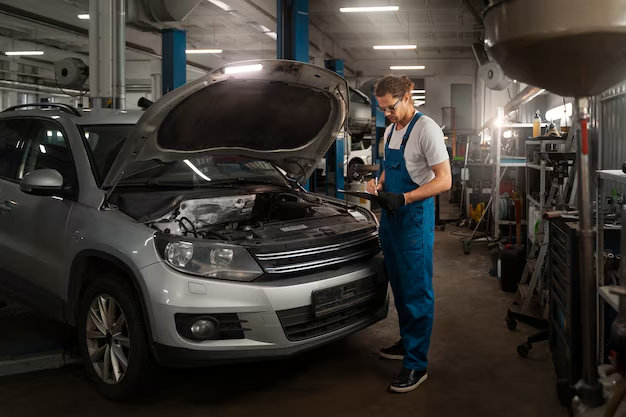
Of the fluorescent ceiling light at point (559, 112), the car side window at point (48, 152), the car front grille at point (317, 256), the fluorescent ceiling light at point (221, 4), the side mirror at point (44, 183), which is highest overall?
the fluorescent ceiling light at point (221, 4)

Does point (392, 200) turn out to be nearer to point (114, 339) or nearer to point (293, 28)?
point (114, 339)

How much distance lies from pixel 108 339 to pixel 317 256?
113 cm

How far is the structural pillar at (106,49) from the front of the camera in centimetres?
562

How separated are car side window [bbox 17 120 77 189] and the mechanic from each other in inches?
68.9

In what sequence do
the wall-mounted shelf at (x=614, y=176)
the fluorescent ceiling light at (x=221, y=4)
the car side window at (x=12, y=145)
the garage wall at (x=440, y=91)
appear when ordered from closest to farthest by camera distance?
the wall-mounted shelf at (x=614, y=176), the car side window at (x=12, y=145), the fluorescent ceiling light at (x=221, y=4), the garage wall at (x=440, y=91)

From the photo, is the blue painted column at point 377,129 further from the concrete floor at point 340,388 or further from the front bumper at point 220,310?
the front bumper at point 220,310

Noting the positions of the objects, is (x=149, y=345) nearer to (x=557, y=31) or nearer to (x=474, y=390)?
(x=474, y=390)

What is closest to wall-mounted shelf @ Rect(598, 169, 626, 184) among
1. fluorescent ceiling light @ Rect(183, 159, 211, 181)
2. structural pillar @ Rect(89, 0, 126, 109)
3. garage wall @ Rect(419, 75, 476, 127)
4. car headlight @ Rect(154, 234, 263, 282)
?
car headlight @ Rect(154, 234, 263, 282)

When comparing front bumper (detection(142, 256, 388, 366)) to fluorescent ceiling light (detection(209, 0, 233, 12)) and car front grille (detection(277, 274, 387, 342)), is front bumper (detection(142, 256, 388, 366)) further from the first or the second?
fluorescent ceiling light (detection(209, 0, 233, 12))

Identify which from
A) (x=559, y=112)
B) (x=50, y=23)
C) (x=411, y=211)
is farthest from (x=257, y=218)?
(x=50, y=23)

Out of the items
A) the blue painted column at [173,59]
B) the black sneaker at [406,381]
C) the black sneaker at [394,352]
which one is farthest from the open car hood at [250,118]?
the blue painted column at [173,59]

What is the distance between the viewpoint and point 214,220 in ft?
11.6

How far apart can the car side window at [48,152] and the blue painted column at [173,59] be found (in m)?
4.54

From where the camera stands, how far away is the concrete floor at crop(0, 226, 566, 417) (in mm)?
2822
